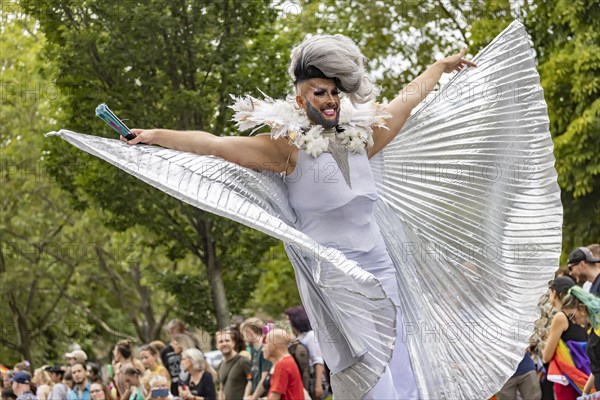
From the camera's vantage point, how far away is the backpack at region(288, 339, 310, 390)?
973cm

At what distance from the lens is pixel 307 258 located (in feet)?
16.7

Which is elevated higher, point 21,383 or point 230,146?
point 230,146

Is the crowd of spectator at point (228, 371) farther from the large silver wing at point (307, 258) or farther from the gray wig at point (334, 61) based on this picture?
the gray wig at point (334, 61)

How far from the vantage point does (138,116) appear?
45.1 ft

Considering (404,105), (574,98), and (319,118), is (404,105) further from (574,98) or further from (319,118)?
(574,98)

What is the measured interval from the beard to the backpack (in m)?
4.68

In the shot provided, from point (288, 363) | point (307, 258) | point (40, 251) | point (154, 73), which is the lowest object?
point (40, 251)

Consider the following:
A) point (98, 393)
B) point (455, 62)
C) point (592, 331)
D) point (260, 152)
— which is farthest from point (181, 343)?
point (260, 152)

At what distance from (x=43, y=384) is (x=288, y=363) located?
5985mm

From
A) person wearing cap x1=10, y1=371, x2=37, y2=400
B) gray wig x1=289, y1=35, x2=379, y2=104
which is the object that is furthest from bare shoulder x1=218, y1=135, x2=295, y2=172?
person wearing cap x1=10, y1=371, x2=37, y2=400

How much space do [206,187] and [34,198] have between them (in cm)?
2136

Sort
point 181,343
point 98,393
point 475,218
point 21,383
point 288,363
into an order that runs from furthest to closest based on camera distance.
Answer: point 21,383 → point 181,343 → point 98,393 → point 288,363 → point 475,218

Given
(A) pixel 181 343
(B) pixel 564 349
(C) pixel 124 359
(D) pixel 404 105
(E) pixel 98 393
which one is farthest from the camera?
(A) pixel 181 343

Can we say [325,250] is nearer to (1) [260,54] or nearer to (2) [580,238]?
(1) [260,54]
